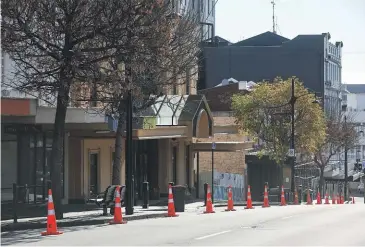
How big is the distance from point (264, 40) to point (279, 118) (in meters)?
33.1

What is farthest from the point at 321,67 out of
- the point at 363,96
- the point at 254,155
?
the point at 363,96

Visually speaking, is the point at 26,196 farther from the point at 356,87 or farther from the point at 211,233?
the point at 356,87

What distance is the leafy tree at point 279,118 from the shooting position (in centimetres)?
4794

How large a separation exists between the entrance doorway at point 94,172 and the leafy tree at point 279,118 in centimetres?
1886

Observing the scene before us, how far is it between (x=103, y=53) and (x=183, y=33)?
4.18m

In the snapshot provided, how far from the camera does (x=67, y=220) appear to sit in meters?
20.1

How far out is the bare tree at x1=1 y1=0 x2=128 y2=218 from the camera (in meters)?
18.1

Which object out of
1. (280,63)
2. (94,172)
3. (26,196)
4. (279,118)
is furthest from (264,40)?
(26,196)

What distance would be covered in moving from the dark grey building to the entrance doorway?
140 feet

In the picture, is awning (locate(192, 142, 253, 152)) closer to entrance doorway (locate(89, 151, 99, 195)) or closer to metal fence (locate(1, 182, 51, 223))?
entrance doorway (locate(89, 151, 99, 195))

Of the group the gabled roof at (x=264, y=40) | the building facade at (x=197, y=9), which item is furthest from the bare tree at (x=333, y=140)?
the building facade at (x=197, y=9)

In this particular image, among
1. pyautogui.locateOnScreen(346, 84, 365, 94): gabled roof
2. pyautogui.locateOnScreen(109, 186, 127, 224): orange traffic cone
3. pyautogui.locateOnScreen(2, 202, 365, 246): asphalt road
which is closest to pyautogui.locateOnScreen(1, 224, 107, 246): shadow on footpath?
pyautogui.locateOnScreen(2, 202, 365, 246): asphalt road

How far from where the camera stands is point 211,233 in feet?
55.6

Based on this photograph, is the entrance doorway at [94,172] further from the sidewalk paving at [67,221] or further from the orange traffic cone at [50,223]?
the orange traffic cone at [50,223]
